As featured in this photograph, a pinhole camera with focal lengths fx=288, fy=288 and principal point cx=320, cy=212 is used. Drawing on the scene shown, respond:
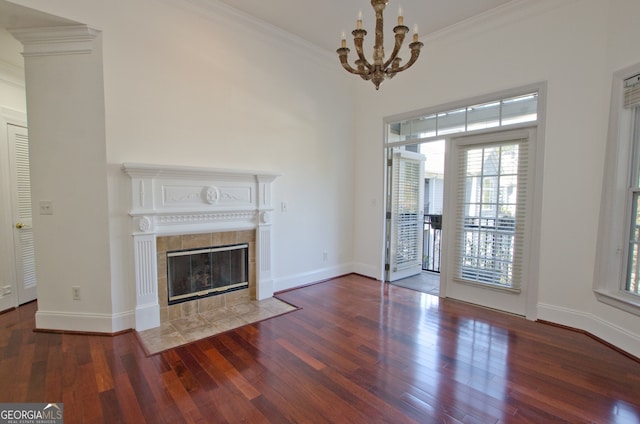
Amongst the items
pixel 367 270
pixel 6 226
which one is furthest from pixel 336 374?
pixel 6 226

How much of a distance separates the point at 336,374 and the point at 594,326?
8.48 feet

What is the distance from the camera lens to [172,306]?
3.09 m

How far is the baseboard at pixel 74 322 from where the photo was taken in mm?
2795

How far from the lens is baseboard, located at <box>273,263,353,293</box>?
4009 mm

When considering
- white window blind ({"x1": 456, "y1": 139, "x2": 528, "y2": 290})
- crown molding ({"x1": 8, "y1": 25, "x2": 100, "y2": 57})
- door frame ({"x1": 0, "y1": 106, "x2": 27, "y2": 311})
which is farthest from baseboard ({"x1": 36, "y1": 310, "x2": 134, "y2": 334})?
white window blind ({"x1": 456, "y1": 139, "x2": 528, "y2": 290})

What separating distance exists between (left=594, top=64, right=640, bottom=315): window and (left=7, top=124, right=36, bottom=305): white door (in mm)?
6157

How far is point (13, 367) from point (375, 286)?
3834mm

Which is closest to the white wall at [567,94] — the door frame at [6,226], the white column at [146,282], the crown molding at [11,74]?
the white column at [146,282]

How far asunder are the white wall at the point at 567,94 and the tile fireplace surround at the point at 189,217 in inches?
116

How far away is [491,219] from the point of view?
3.46 metres

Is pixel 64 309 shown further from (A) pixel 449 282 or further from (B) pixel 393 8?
(B) pixel 393 8

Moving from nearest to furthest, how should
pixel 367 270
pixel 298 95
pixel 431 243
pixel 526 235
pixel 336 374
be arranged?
pixel 336 374 < pixel 526 235 < pixel 298 95 < pixel 367 270 < pixel 431 243

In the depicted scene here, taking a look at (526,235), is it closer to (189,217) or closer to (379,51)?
(379,51)

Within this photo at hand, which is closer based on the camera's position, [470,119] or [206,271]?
[206,271]
